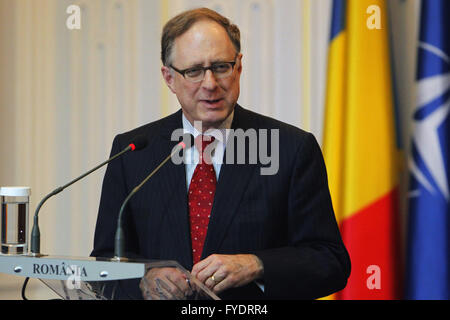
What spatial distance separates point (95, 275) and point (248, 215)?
2.30ft

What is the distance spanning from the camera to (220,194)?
2006 millimetres

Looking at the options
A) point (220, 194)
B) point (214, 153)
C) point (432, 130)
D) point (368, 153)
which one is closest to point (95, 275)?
point (220, 194)

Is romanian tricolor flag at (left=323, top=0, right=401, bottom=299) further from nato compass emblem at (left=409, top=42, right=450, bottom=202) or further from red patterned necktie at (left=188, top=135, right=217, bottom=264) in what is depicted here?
red patterned necktie at (left=188, top=135, right=217, bottom=264)

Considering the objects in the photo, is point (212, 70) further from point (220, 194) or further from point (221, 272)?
point (221, 272)

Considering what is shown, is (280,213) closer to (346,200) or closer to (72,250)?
(346,200)

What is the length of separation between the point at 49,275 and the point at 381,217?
1.91 m

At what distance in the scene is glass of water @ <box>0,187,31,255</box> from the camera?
1577 mm

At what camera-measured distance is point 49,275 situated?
1.46 m

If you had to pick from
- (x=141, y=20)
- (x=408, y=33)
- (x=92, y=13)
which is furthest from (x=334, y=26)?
(x=92, y=13)

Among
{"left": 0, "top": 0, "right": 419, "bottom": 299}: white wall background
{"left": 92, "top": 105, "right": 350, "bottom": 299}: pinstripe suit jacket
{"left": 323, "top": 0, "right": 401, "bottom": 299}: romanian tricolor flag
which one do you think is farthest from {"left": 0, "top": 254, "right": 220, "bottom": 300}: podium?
{"left": 0, "top": 0, "right": 419, "bottom": 299}: white wall background

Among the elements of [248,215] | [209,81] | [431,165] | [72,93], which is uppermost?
[72,93]

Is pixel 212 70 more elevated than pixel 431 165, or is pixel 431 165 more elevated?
pixel 212 70

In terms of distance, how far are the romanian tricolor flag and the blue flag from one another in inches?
4.2

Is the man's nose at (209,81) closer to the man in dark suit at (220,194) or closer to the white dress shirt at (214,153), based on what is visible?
the man in dark suit at (220,194)
